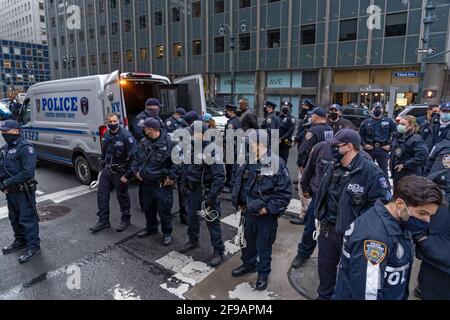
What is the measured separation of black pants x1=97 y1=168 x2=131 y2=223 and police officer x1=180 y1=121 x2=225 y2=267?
1.59m

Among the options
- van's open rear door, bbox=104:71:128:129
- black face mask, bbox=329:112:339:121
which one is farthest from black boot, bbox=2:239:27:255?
black face mask, bbox=329:112:339:121

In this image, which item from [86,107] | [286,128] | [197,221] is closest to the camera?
[197,221]

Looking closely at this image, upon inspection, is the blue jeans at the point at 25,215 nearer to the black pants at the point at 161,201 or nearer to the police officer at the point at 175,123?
the black pants at the point at 161,201

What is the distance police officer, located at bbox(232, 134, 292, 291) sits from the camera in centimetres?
330

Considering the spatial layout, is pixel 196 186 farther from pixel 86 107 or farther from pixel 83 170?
pixel 83 170

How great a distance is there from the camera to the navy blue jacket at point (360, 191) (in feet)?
8.57

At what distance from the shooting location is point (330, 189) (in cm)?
293

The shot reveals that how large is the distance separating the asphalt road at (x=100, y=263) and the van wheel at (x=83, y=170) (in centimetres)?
148

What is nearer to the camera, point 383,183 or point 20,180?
point 383,183

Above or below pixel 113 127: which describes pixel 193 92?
above

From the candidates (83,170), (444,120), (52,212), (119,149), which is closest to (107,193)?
(119,149)

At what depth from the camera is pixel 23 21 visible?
85875mm

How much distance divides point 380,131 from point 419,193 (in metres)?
5.59
